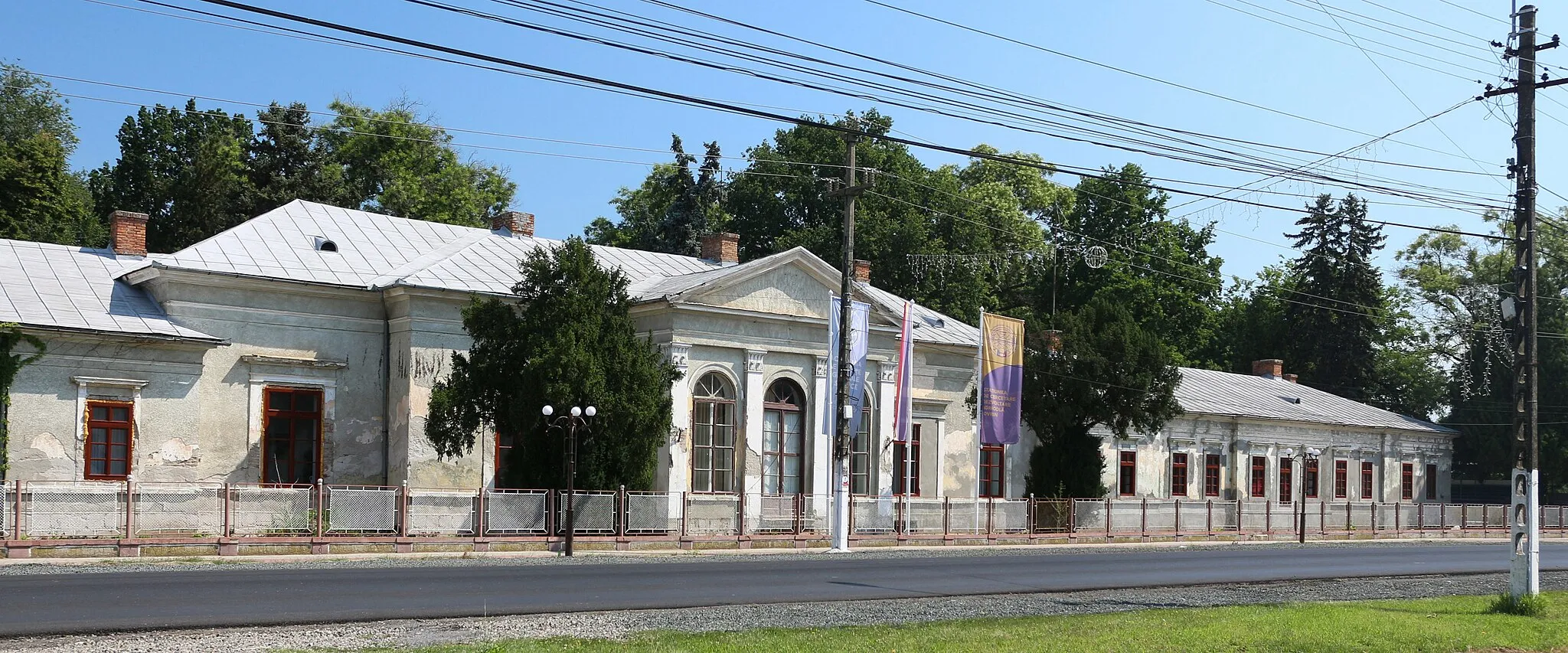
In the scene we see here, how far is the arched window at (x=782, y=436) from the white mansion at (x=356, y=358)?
0.17 ft

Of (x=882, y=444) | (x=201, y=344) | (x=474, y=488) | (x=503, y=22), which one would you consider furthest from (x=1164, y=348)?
(x=503, y=22)

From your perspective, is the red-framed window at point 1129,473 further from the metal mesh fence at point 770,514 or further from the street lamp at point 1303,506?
the metal mesh fence at point 770,514

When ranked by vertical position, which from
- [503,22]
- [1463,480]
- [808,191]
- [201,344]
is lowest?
[1463,480]

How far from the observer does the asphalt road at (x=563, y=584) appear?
14.0 metres

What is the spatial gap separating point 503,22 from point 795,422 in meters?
21.3

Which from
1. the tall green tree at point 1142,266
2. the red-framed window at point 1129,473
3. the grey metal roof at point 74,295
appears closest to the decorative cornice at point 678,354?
the grey metal roof at point 74,295

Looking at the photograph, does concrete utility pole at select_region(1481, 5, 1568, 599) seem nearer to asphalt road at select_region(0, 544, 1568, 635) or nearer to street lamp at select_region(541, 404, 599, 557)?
asphalt road at select_region(0, 544, 1568, 635)

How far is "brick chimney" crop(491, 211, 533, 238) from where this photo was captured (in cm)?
3856

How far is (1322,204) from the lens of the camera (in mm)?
73938

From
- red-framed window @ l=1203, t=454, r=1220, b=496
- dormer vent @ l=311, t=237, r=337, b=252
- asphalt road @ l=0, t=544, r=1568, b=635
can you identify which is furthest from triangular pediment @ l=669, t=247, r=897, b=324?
red-framed window @ l=1203, t=454, r=1220, b=496

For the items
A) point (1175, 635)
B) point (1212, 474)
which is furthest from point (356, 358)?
point (1212, 474)

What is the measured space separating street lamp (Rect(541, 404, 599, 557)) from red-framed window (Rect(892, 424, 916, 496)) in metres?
12.3

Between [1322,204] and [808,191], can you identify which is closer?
[808,191]

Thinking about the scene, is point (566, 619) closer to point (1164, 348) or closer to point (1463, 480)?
point (1164, 348)
